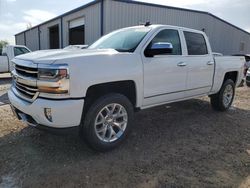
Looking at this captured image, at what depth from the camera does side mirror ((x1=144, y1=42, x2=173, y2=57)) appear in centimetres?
400

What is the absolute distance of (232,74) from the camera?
6770mm

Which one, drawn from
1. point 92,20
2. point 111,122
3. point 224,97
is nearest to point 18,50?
point 92,20

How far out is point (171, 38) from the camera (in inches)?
190

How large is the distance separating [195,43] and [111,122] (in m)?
2.81

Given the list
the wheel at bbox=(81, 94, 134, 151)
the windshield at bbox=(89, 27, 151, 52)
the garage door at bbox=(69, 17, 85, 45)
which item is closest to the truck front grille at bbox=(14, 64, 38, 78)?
the wheel at bbox=(81, 94, 134, 151)

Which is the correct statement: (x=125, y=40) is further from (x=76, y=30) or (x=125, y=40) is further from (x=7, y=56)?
(x=76, y=30)

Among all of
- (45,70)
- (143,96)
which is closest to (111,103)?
(143,96)

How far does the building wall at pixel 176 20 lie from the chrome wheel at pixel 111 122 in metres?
10.9

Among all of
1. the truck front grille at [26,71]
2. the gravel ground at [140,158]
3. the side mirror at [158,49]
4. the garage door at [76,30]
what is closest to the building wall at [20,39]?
the garage door at [76,30]

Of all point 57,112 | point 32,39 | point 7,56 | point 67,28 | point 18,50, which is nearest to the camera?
point 57,112

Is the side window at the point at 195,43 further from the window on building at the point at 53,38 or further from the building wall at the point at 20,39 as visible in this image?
the building wall at the point at 20,39

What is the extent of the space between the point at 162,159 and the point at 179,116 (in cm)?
241

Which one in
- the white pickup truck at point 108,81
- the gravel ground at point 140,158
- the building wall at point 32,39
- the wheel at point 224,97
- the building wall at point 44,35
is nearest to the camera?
the gravel ground at point 140,158

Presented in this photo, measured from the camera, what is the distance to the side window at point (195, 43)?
5166 millimetres
